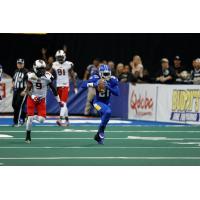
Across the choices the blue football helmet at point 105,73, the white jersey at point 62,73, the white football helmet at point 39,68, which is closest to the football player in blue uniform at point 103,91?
the blue football helmet at point 105,73

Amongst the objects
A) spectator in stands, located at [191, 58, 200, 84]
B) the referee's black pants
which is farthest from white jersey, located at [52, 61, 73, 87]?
spectator in stands, located at [191, 58, 200, 84]

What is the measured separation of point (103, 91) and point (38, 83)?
1.61 m

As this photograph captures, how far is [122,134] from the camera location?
25062 mm

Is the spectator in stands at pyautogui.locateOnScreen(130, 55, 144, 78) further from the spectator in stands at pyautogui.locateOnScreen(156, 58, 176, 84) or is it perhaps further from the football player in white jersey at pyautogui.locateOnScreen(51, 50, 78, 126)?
the football player in white jersey at pyautogui.locateOnScreen(51, 50, 78, 126)

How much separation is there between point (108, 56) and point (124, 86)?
672cm

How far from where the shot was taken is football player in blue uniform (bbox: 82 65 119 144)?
2211cm

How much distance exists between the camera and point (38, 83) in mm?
22609
